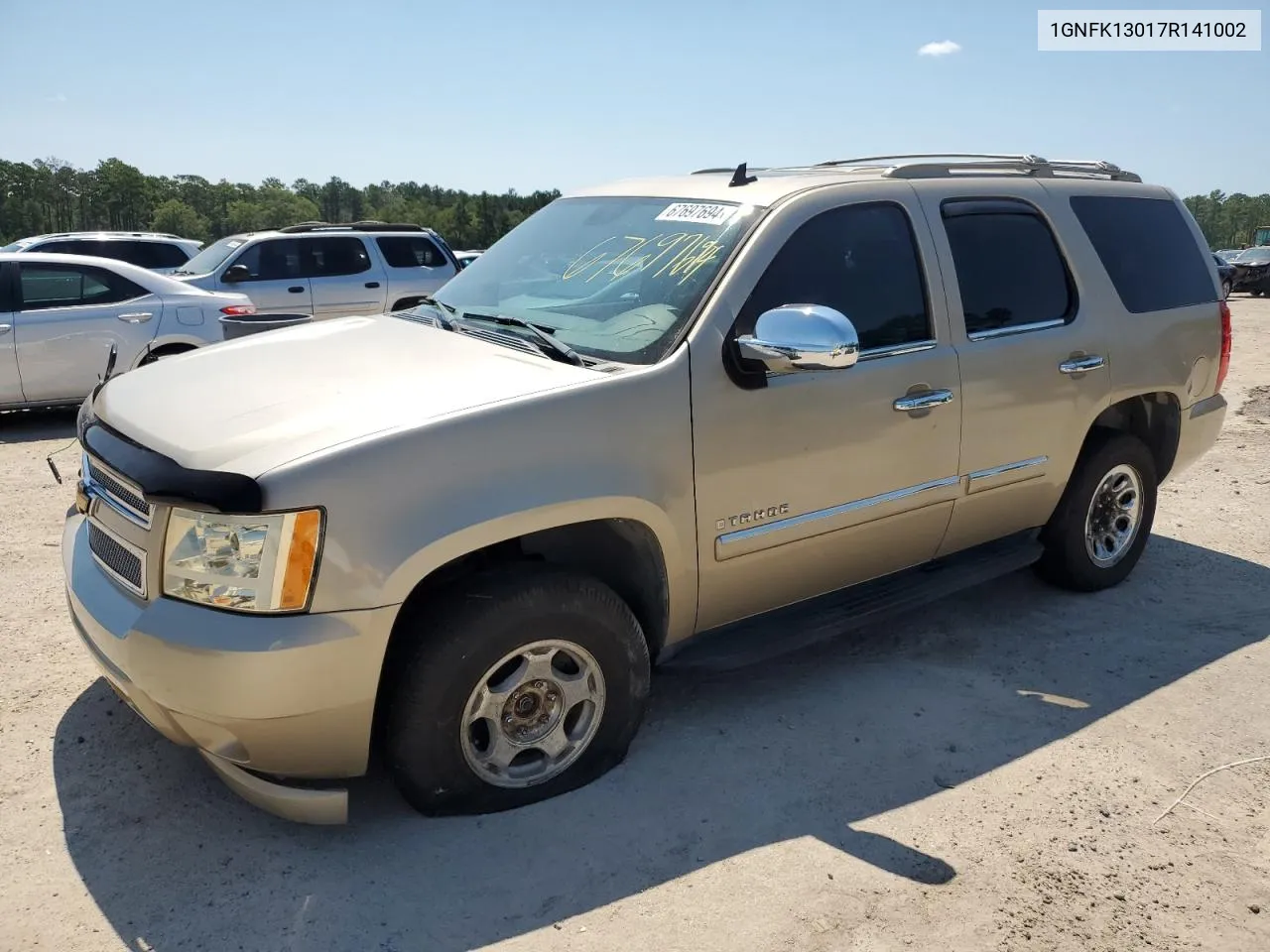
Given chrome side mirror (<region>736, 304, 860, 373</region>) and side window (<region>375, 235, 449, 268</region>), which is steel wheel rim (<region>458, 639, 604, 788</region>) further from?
side window (<region>375, 235, 449, 268</region>)

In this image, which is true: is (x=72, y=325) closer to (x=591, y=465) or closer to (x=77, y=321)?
(x=77, y=321)

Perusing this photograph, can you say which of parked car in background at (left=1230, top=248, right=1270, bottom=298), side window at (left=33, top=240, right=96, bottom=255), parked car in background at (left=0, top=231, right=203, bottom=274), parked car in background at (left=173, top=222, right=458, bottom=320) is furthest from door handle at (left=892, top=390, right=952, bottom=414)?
parked car in background at (left=1230, top=248, right=1270, bottom=298)

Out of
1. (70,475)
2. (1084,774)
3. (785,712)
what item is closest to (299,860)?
(785,712)

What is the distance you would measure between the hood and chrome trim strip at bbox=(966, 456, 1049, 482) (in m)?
1.78

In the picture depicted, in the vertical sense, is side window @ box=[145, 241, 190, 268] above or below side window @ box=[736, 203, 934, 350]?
above

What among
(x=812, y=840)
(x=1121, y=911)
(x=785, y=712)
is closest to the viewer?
(x=1121, y=911)

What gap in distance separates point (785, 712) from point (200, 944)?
2079 millimetres

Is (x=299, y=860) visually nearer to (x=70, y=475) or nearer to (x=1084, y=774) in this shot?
(x=1084, y=774)

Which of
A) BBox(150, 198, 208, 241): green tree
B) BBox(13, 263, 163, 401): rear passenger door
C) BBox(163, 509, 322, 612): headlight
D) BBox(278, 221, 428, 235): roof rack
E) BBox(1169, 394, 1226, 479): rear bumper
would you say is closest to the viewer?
BBox(163, 509, 322, 612): headlight

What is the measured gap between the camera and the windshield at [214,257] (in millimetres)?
12203

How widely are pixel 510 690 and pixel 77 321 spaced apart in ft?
24.6

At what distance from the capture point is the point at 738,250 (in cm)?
339

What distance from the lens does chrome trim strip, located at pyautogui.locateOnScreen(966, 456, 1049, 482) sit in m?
4.02

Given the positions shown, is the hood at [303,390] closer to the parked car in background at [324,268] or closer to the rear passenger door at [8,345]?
the rear passenger door at [8,345]
